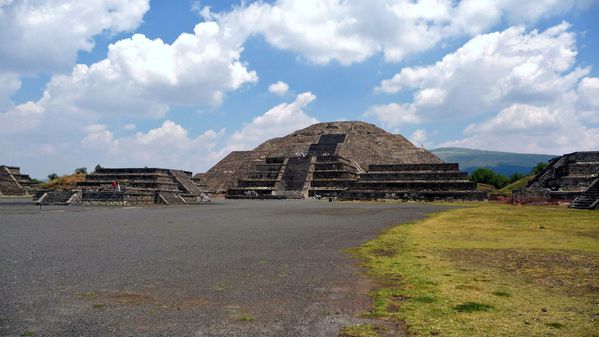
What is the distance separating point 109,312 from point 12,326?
1124mm

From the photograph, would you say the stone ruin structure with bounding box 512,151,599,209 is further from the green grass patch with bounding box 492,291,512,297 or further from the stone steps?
the green grass patch with bounding box 492,291,512,297

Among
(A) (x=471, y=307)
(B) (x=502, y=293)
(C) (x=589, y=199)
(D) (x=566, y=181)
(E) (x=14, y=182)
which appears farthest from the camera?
(E) (x=14, y=182)

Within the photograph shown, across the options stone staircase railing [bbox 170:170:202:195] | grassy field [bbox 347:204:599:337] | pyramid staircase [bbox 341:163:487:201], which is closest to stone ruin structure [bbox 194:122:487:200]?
pyramid staircase [bbox 341:163:487:201]

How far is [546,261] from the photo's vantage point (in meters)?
9.59

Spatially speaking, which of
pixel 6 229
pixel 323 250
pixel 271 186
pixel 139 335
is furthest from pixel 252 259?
pixel 271 186

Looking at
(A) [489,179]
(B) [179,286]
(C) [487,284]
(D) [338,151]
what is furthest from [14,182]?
(A) [489,179]

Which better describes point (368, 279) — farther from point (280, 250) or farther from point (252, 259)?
point (280, 250)

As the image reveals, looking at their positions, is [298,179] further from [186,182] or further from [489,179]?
[489,179]

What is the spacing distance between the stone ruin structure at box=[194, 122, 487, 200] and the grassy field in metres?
33.4

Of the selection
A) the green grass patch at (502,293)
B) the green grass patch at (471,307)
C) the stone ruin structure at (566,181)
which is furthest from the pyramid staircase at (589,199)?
the green grass patch at (471,307)

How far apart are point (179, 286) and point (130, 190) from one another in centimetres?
3551

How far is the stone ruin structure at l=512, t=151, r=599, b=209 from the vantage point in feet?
123

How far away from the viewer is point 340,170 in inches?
2178

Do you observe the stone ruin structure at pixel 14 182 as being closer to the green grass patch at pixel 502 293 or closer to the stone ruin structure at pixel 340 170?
the stone ruin structure at pixel 340 170
